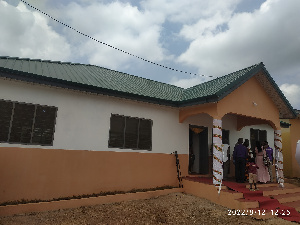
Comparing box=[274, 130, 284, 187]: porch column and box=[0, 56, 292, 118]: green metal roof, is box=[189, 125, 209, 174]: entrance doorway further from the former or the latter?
box=[274, 130, 284, 187]: porch column

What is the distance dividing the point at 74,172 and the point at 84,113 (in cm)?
201

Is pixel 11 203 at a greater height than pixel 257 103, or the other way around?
pixel 257 103

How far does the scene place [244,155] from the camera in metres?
8.79

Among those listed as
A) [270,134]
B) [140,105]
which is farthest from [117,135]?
[270,134]

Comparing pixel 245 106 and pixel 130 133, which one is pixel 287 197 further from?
pixel 130 133

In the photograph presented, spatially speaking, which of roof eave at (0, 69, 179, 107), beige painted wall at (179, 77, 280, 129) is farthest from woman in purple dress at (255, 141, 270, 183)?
roof eave at (0, 69, 179, 107)

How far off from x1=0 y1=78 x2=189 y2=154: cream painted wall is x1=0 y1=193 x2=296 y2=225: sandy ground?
198 centimetres

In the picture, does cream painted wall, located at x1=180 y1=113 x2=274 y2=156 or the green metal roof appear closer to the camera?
the green metal roof

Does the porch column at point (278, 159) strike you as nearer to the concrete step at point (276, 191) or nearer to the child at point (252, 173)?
the concrete step at point (276, 191)

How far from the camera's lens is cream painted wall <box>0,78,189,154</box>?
675 centimetres

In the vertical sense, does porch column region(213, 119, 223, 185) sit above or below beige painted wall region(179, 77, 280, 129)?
below

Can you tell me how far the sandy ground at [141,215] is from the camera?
18.6 feet

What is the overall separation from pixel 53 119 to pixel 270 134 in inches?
509

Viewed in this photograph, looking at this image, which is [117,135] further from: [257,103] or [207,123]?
[257,103]
